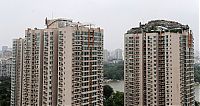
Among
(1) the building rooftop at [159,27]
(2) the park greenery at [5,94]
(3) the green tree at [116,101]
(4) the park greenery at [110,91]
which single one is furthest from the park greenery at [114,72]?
(1) the building rooftop at [159,27]

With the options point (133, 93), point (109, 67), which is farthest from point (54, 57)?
point (109, 67)

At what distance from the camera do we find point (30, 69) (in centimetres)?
389

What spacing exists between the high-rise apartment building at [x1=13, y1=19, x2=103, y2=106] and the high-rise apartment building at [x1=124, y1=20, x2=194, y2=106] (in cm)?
89

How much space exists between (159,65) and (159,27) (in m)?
0.59

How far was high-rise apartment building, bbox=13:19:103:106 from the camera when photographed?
323 centimetres

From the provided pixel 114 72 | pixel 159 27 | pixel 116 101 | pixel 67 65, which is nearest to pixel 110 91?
pixel 116 101

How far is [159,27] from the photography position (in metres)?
4.30

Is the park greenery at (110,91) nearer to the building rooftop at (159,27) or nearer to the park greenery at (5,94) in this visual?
the park greenery at (5,94)

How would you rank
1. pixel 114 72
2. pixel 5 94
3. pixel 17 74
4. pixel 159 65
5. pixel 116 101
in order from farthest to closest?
pixel 114 72
pixel 5 94
pixel 116 101
pixel 17 74
pixel 159 65

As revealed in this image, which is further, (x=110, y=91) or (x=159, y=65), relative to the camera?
(x=110, y=91)

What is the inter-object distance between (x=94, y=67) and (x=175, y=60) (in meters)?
1.21

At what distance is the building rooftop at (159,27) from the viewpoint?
4.22 m

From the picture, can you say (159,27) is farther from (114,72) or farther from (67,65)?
(114,72)

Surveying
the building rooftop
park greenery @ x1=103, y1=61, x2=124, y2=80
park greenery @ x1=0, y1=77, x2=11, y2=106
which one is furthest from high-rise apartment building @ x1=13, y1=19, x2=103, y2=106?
park greenery @ x1=103, y1=61, x2=124, y2=80
